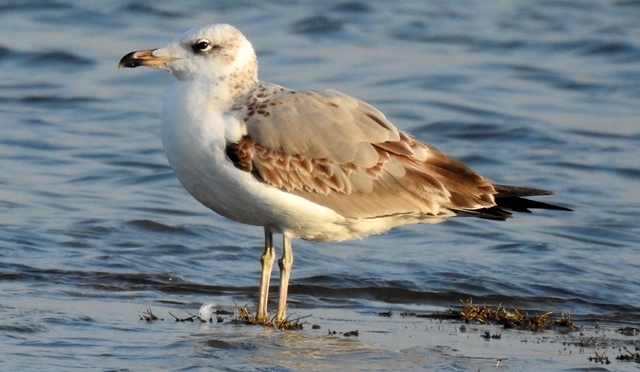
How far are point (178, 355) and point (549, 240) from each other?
5125 millimetres

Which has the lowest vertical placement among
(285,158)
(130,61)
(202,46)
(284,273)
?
(284,273)

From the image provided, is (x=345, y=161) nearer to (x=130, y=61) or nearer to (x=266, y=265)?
(x=266, y=265)

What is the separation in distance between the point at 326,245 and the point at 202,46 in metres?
3.23

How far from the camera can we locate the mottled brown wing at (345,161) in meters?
7.46

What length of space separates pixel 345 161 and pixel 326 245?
285cm

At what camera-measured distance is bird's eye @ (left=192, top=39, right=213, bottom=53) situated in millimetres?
7668

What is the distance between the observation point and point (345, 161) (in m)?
7.76

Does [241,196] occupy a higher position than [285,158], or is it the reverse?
[285,158]

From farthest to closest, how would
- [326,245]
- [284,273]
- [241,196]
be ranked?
[326,245] → [284,273] → [241,196]

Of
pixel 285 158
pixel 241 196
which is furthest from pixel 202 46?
pixel 241 196

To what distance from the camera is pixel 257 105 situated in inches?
295

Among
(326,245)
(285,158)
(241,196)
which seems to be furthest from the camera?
(326,245)

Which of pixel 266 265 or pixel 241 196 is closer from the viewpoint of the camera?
pixel 241 196

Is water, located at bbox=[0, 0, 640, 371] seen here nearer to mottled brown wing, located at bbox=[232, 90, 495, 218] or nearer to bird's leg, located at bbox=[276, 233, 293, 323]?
bird's leg, located at bbox=[276, 233, 293, 323]
